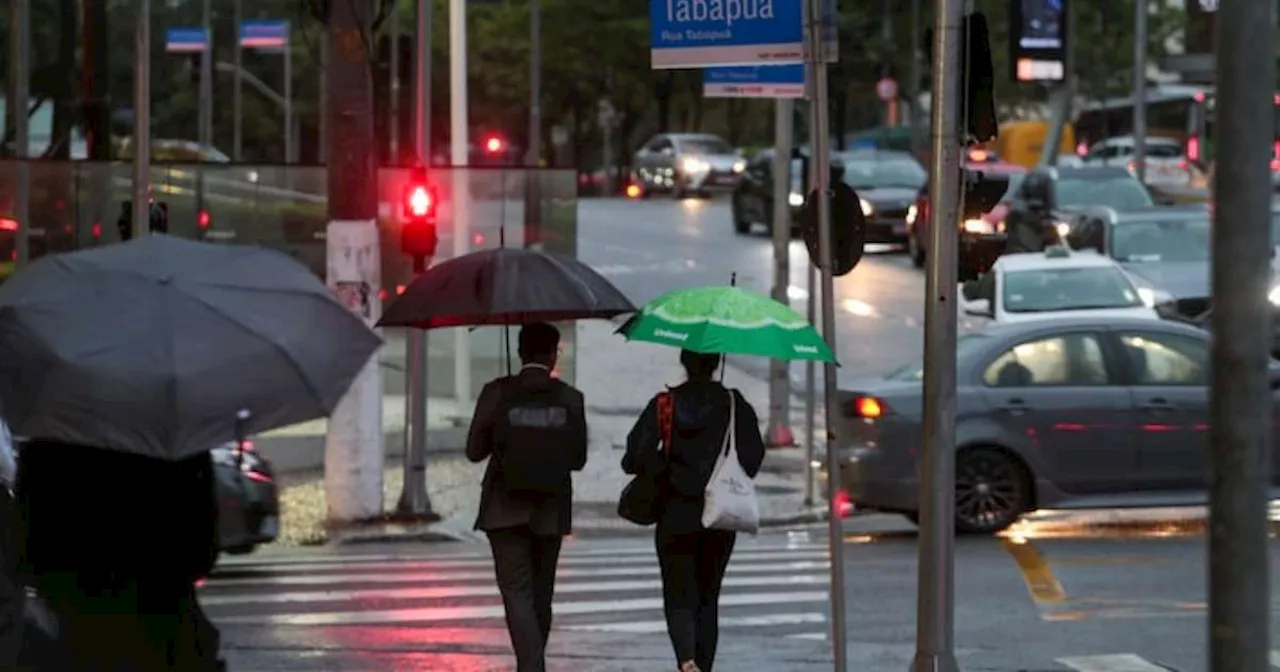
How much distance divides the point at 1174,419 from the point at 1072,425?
72 cm

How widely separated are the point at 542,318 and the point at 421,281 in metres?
0.59

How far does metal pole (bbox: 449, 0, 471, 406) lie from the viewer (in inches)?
808

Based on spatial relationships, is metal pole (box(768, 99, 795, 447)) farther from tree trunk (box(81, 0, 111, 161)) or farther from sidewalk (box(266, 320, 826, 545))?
tree trunk (box(81, 0, 111, 161))

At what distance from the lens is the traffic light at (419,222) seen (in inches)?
682

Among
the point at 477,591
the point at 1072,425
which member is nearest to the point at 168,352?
the point at 477,591

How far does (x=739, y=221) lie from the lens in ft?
138

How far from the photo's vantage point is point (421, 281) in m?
9.90

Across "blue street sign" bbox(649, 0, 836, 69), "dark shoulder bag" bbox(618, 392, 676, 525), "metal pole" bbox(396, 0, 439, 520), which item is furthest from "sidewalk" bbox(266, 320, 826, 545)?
"dark shoulder bag" bbox(618, 392, 676, 525)

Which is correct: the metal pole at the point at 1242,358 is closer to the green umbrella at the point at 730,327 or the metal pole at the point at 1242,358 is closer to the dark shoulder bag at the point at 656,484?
the green umbrella at the point at 730,327

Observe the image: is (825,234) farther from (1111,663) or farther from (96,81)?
(96,81)

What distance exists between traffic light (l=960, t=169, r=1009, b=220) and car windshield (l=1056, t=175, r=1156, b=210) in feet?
72.5

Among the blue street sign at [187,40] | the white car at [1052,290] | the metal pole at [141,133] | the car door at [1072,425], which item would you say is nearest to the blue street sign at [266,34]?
the blue street sign at [187,40]

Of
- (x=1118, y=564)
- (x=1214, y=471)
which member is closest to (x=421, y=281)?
(x=1214, y=471)

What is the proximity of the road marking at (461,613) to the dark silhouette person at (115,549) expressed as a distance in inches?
235
